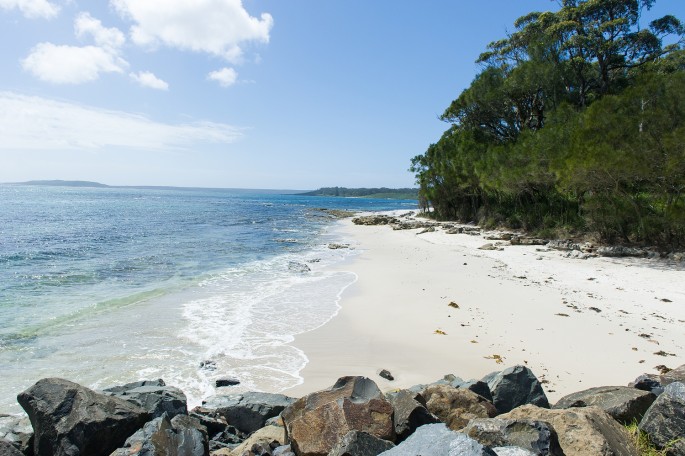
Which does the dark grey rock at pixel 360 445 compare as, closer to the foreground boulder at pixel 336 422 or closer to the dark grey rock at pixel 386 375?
the foreground boulder at pixel 336 422

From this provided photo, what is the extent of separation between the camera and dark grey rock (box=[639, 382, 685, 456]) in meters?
3.82

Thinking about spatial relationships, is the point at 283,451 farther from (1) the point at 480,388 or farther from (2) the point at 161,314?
(2) the point at 161,314

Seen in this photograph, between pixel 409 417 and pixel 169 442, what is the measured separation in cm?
243

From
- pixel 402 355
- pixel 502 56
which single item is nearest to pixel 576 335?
pixel 402 355

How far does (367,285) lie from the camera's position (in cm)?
1659

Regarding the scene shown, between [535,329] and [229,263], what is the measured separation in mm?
16458

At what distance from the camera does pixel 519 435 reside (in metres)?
3.54

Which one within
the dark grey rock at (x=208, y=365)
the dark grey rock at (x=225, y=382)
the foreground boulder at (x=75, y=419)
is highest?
the foreground boulder at (x=75, y=419)

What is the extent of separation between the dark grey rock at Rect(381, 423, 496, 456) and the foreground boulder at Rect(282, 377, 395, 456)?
2.73 ft

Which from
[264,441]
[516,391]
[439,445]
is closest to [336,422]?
[264,441]

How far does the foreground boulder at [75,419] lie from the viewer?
187 inches

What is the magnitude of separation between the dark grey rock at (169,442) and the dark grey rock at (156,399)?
0.72 meters

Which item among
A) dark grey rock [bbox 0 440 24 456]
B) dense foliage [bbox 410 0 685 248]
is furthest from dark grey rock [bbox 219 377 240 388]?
dense foliage [bbox 410 0 685 248]

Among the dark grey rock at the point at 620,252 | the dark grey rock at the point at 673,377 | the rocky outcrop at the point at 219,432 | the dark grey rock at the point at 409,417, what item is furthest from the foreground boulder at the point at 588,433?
the dark grey rock at the point at 620,252
